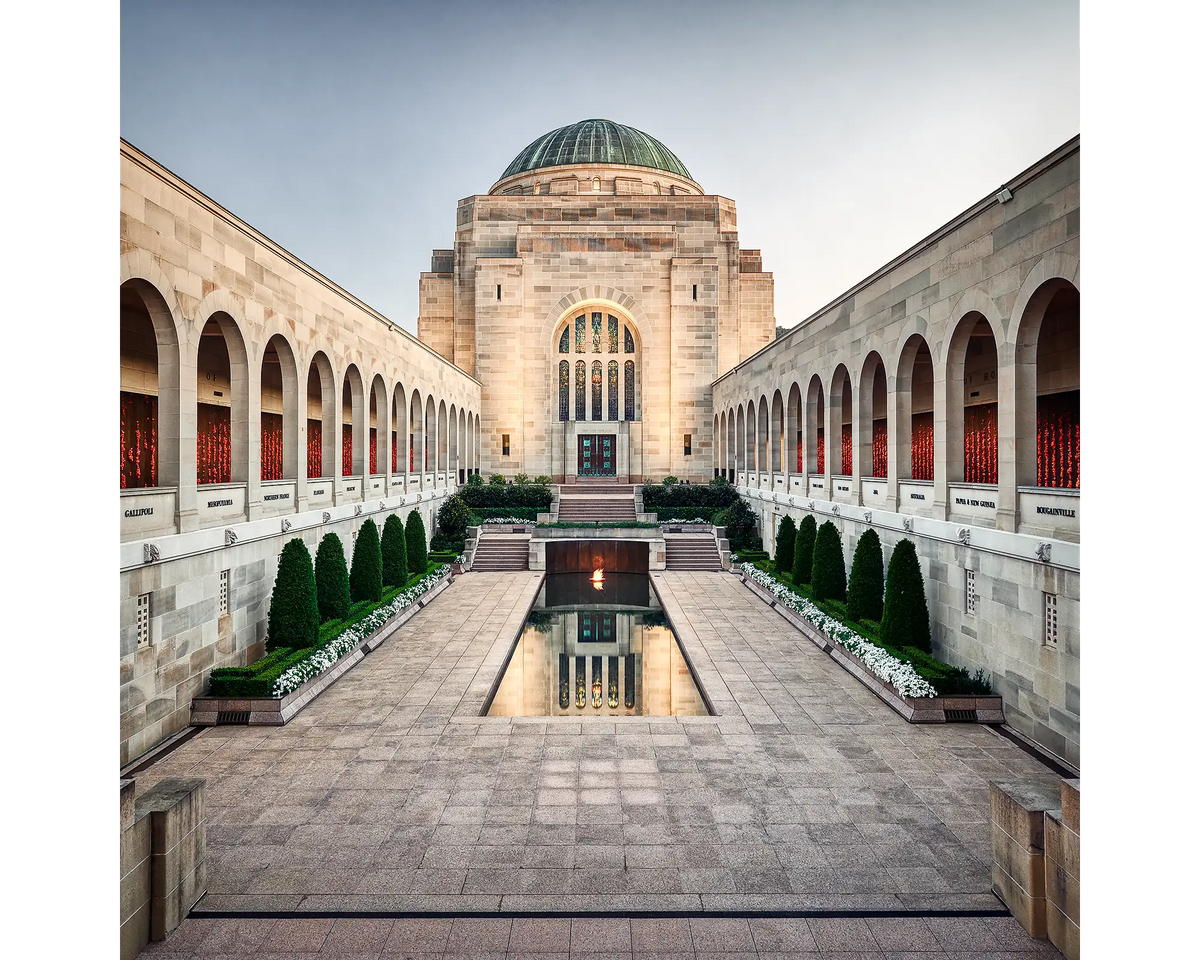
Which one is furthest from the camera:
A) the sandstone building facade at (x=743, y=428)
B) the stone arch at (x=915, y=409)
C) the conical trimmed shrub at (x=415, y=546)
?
the conical trimmed shrub at (x=415, y=546)

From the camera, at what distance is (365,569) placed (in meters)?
17.3

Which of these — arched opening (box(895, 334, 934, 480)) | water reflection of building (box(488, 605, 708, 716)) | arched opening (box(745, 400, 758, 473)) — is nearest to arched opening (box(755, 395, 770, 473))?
arched opening (box(745, 400, 758, 473))

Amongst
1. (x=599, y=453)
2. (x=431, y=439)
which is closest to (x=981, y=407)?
(x=431, y=439)

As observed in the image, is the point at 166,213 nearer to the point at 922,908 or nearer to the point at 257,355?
the point at 257,355

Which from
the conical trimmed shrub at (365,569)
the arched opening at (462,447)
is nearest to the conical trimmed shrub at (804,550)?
the conical trimmed shrub at (365,569)

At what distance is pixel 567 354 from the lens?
39031 millimetres

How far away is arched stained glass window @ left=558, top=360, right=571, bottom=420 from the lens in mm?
39031

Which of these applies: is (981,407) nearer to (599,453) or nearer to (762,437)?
(762,437)

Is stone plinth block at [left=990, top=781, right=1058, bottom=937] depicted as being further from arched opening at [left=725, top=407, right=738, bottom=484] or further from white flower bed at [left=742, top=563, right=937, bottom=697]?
arched opening at [left=725, top=407, right=738, bottom=484]

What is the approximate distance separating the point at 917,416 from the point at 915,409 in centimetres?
60

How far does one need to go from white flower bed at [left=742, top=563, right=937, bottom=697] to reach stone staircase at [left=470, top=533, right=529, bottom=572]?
10.5 m

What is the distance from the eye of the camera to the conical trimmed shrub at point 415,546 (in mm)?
21891

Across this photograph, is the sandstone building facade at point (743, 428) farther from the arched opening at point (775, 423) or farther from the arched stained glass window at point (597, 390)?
the arched stained glass window at point (597, 390)

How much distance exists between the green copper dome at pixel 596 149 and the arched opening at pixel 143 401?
38.0m
